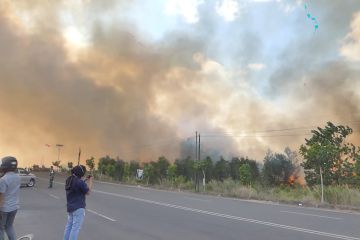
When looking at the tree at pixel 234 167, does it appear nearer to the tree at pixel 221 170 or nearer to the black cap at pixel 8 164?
the tree at pixel 221 170

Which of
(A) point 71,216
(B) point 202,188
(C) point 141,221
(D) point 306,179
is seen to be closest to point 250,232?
(C) point 141,221

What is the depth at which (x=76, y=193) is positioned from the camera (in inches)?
285

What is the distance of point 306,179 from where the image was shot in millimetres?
40344

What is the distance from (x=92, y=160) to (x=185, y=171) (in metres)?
19.9

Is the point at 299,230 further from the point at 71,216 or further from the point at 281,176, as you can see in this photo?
the point at 281,176

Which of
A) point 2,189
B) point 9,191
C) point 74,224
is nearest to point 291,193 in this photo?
point 74,224

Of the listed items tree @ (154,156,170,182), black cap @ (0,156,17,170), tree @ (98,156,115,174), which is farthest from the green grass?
tree @ (98,156,115,174)

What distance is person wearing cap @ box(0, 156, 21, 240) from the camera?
21.9 feet

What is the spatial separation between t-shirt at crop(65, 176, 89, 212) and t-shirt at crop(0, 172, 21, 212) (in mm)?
902

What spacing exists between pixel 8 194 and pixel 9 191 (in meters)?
Answer: 0.05

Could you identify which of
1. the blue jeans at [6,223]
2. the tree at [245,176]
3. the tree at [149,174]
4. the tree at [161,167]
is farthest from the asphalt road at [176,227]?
the tree at [161,167]

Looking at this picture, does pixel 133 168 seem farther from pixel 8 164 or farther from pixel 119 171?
pixel 8 164

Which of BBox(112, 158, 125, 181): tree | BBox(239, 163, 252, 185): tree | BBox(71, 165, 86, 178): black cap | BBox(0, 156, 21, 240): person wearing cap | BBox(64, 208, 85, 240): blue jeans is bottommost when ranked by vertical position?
BBox(64, 208, 85, 240): blue jeans

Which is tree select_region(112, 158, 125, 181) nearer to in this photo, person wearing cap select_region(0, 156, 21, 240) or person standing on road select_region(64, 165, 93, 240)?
person standing on road select_region(64, 165, 93, 240)
